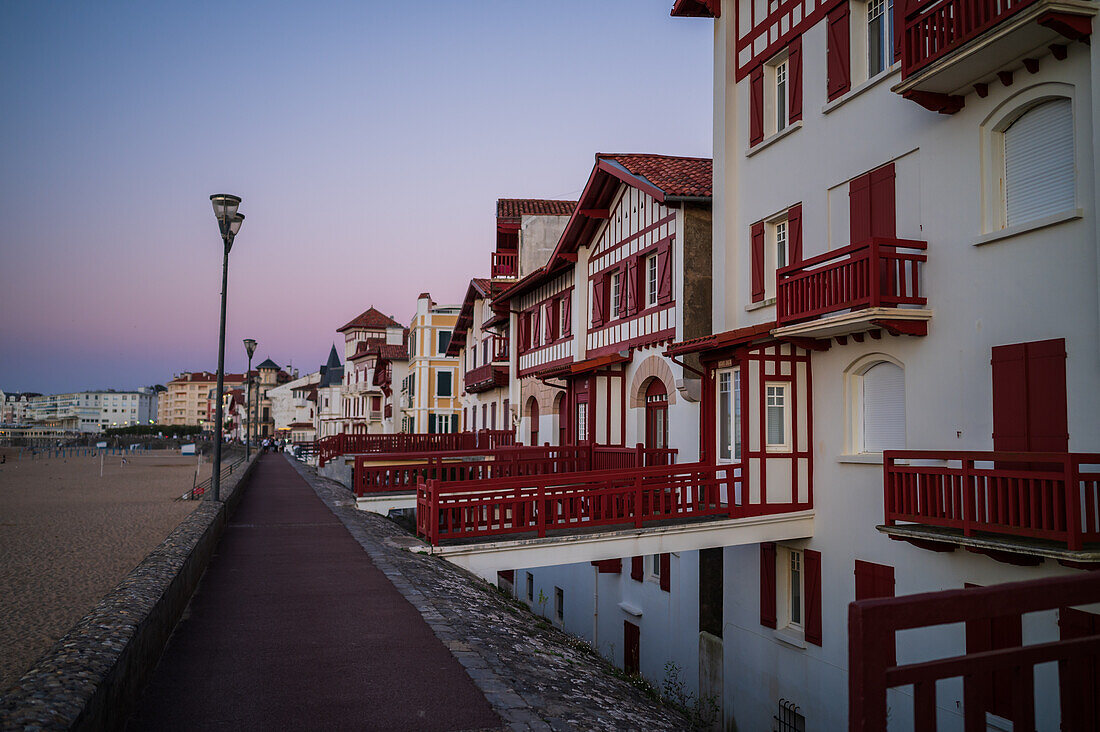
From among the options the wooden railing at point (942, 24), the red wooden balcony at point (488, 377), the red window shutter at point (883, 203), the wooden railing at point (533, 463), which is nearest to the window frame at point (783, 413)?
the red window shutter at point (883, 203)

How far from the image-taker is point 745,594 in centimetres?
1353

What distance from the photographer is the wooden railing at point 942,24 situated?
28.0 feet

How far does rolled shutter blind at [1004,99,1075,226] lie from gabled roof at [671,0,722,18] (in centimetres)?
684

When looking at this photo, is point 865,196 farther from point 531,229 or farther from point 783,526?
point 531,229

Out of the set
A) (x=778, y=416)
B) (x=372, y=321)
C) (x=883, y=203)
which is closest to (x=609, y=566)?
(x=778, y=416)

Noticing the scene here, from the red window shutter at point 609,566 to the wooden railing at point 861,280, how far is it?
8504 millimetres

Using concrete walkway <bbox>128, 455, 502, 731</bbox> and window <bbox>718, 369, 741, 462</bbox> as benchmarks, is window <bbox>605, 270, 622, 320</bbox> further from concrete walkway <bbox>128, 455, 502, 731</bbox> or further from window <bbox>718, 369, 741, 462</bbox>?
concrete walkway <bbox>128, 455, 502, 731</bbox>

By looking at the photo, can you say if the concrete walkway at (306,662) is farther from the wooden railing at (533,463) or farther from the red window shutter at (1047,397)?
the red window shutter at (1047,397)

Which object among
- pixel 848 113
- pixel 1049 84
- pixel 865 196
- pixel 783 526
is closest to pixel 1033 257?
pixel 1049 84

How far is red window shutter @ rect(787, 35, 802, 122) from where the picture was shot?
41.8ft

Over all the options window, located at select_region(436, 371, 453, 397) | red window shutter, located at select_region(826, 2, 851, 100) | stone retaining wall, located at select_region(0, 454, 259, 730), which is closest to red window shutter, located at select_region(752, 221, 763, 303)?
red window shutter, located at select_region(826, 2, 851, 100)

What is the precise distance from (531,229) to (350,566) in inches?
823

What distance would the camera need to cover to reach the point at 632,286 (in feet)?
58.3

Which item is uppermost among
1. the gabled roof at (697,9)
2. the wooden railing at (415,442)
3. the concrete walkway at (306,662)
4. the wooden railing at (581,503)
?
the gabled roof at (697,9)
